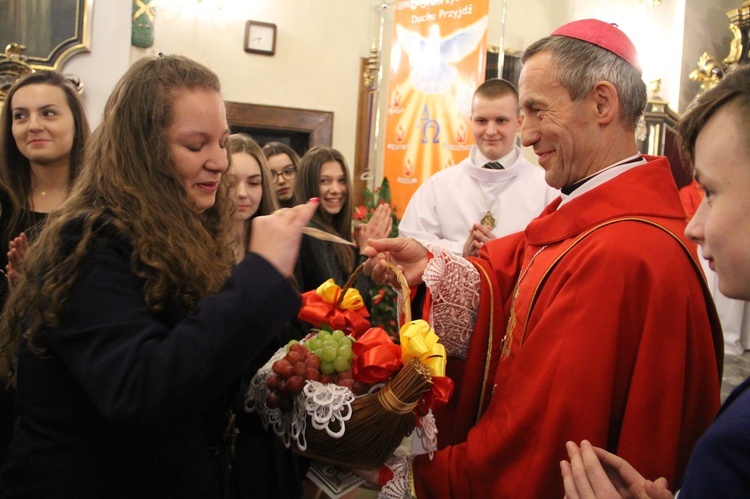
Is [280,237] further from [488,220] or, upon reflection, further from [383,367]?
Answer: [488,220]

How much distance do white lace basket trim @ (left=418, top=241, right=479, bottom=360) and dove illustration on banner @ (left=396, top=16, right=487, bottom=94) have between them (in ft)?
15.0

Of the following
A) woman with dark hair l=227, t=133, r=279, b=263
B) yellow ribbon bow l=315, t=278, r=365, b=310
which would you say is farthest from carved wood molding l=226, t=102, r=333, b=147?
yellow ribbon bow l=315, t=278, r=365, b=310

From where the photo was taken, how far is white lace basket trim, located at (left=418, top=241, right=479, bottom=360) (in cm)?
201

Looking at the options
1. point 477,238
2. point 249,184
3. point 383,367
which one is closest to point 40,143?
point 249,184

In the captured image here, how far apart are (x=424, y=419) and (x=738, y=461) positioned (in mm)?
806

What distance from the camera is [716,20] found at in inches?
295

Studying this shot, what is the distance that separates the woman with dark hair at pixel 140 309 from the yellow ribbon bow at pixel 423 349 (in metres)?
0.32

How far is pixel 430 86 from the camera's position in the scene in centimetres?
656

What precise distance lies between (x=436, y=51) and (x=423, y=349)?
213 inches

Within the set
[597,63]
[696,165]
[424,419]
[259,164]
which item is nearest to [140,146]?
[424,419]

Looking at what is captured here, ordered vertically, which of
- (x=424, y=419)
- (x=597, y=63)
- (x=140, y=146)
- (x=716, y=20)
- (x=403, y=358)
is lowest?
(x=424, y=419)

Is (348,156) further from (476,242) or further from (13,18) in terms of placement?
(476,242)

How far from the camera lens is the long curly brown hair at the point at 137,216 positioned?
4.14 ft

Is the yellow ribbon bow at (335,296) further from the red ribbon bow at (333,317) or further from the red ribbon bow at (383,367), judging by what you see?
the red ribbon bow at (383,367)
